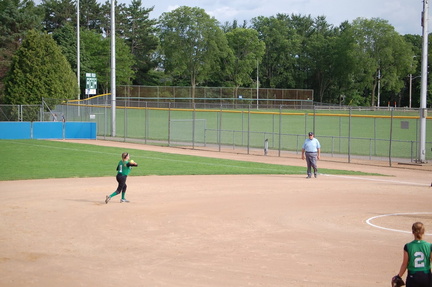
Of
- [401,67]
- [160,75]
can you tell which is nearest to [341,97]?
[401,67]

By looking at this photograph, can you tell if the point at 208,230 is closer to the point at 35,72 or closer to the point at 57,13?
the point at 35,72

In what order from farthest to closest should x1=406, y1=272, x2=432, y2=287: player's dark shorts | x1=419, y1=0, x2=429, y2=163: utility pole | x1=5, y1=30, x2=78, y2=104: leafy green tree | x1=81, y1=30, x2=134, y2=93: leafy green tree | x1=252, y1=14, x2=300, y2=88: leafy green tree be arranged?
x1=252, y1=14, x2=300, y2=88: leafy green tree < x1=81, y1=30, x2=134, y2=93: leafy green tree < x1=5, y1=30, x2=78, y2=104: leafy green tree < x1=419, y1=0, x2=429, y2=163: utility pole < x1=406, y1=272, x2=432, y2=287: player's dark shorts

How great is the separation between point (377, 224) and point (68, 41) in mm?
74321

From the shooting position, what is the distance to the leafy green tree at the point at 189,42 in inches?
3728

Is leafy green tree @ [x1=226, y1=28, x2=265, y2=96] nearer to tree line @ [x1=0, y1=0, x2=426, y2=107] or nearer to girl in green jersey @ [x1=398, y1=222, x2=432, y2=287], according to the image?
tree line @ [x1=0, y1=0, x2=426, y2=107]

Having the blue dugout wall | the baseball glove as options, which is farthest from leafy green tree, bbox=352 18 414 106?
the baseball glove

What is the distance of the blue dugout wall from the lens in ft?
142

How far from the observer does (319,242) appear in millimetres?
12297

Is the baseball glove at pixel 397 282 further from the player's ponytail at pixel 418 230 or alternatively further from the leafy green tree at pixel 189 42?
the leafy green tree at pixel 189 42

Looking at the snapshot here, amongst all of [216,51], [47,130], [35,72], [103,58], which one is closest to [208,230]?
[47,130]

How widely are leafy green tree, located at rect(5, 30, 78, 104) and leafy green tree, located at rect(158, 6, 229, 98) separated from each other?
141 ft

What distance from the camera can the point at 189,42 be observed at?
95.8 metres

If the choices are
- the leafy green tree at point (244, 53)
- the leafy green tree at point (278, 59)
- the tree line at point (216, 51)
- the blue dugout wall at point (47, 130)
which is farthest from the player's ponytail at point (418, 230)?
the leafy green tree at point (278, 59)

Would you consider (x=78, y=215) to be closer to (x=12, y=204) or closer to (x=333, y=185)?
(x=12, y=204)
